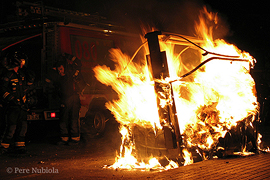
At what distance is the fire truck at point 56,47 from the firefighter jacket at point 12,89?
92 centimetres

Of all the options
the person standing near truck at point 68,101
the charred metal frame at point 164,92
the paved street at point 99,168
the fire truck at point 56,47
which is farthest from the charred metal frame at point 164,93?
the fire truck at point 56,47

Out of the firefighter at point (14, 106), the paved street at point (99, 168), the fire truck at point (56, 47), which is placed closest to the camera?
the paved street at point (99, 168)

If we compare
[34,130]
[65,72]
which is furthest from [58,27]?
[34,130]

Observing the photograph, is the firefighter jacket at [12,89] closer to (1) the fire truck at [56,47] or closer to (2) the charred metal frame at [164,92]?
(1) the fire truck at [56,47]

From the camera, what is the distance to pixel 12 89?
21.2 ft

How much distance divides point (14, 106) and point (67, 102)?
4.74 ft

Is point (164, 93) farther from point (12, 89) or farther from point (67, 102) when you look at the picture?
point (12, 89)

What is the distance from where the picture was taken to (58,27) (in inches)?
310

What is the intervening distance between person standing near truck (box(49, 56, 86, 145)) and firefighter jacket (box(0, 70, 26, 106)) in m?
1.11

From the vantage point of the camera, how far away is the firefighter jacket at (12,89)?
20.9ft

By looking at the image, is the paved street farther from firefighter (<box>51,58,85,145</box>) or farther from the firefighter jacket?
the firefighter jacket

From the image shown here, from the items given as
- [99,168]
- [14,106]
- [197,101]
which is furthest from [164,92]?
Answer: [14,106]

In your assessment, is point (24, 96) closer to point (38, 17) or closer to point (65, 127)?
point (65, 127)

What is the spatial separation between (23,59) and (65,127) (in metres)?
2.21
